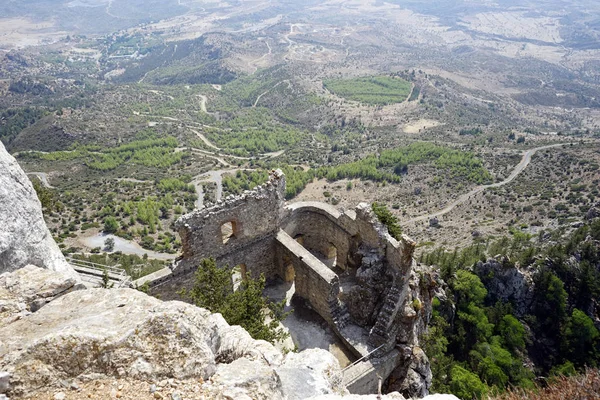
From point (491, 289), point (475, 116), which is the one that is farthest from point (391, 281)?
point (475, 116)

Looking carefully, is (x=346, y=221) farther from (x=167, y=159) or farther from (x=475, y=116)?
(x=475, y=116)

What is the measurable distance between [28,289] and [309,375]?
8.68m

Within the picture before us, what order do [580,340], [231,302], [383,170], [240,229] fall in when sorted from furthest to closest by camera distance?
[383,170] → [580,340] → [240,229] → [231,302]

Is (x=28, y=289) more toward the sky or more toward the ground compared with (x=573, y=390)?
more toward the sky

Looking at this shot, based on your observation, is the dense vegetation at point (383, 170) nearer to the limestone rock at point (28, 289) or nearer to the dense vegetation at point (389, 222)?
the dense vegetation at point (389, 222)

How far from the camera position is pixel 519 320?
53.7 m

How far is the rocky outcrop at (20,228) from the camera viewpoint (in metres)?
12.6

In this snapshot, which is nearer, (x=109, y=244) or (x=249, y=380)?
(x=249, y=380)

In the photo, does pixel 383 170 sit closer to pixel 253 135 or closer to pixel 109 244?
pixel 253 135

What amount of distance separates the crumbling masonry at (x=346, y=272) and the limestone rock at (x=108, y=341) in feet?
36.8

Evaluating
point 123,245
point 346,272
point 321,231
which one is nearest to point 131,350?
point 346,272

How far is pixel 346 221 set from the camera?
89.2ft

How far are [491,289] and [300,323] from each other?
4155 centimetres

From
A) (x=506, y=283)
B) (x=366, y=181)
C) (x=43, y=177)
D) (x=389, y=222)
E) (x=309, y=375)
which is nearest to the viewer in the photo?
(x=309, y=375)
